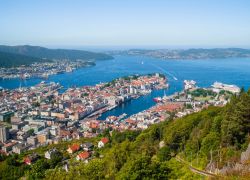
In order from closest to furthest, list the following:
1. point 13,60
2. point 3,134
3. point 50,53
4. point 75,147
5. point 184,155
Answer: point 184,155 < point 75,147 < point 3,134 < point 13,60 < point 50,53

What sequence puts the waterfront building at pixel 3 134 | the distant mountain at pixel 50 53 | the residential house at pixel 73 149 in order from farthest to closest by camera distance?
the distant mountain at pixel 50 53
the waterfront building at pixel 3 134
the residential house at pixel 73 149

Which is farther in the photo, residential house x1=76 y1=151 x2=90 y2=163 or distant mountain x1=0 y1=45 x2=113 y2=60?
distant mountain x1=0 y1=45 x2=113 y2=60

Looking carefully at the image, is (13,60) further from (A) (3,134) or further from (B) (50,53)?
(A) (3,134)

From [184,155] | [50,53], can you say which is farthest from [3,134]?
[50,53]

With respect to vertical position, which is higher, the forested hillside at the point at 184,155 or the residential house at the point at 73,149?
the forested hillside at the point at 184,155

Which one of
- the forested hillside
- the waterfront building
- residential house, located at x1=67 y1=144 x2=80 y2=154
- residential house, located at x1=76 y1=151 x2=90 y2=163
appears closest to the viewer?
the forested hillside

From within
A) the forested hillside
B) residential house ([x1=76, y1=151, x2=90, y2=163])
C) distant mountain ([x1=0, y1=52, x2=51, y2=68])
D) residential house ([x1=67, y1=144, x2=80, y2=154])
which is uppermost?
the forested hillside

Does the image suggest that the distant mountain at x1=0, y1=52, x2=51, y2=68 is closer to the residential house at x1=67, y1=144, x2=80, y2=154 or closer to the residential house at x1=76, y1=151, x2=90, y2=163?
the residential house at x1=67, y1=144, x2=80, y2=154

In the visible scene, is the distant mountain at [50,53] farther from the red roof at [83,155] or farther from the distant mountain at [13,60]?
the red roof at [83,155]

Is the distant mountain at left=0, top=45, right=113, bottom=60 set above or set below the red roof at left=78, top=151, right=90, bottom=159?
above

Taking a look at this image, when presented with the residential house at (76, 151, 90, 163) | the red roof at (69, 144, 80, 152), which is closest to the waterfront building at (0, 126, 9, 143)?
the red roof at (69, 144, 80, 152)

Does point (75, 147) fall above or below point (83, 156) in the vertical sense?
below

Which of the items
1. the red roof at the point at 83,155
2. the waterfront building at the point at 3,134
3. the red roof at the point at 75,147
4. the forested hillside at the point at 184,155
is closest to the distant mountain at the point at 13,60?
the waterfront building at the point at 3,134
